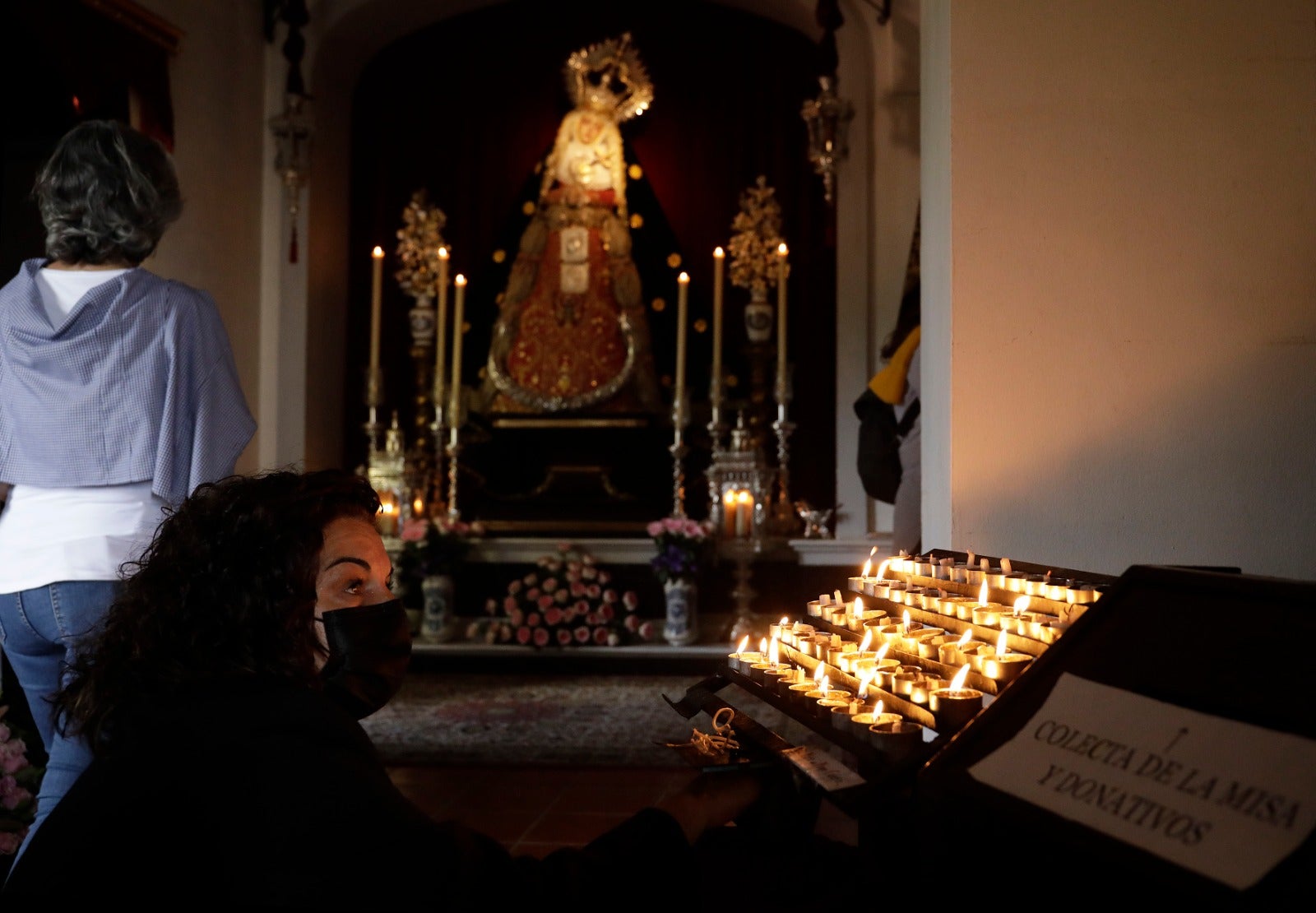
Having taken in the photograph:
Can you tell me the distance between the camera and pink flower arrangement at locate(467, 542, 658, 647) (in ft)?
16.3

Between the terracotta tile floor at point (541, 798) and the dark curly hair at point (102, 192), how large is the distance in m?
1.63

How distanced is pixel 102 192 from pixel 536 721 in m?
2.59

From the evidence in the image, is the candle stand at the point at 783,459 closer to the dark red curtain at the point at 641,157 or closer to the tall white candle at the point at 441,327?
the dark red curtain at the point at 641,157

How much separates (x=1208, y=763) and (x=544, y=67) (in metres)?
6.67

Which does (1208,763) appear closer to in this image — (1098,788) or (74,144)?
(1098,788)

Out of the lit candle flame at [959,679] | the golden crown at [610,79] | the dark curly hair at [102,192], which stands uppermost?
the golden crown at [610,79]

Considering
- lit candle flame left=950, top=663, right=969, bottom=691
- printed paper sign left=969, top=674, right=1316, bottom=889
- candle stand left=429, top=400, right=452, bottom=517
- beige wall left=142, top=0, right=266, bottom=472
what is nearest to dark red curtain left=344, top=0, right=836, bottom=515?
candle stand left=429, top=400, right=452, bottom=517

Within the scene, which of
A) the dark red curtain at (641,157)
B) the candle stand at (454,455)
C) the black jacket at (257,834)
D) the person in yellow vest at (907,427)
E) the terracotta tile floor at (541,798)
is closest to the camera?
the black jacket at (257,834)

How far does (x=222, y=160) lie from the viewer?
5723 millimetres

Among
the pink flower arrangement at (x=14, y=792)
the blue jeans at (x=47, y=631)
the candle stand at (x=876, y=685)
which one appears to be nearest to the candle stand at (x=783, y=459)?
the candle stand at (x=876, y=685)

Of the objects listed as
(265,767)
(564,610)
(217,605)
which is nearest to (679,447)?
(564,610)

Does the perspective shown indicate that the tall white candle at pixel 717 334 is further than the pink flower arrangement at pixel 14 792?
Yes

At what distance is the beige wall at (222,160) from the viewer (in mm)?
5363

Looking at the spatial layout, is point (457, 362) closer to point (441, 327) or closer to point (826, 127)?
point (441, 327)
